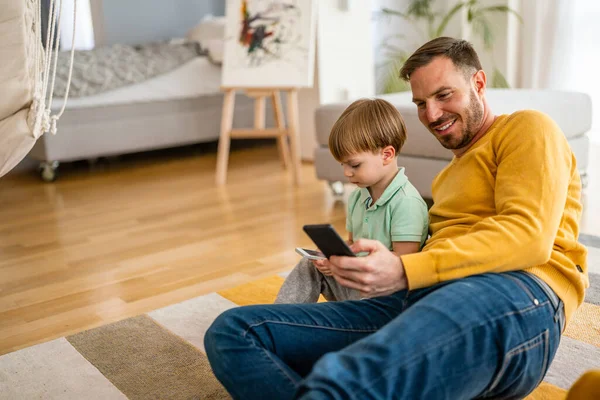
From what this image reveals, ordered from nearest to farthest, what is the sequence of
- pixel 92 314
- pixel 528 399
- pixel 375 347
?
pixel 375 347, pixel 528 399, pixel 92 314

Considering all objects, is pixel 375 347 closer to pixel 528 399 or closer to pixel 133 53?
pixel 528 399

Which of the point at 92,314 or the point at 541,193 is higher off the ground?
the point at 541,193

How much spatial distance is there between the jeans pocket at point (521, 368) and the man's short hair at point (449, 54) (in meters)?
0.51

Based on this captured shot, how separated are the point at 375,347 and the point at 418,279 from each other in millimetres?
187

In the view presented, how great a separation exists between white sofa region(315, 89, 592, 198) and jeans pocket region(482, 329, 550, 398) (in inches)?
62.8

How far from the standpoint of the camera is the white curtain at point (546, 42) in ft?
14.5

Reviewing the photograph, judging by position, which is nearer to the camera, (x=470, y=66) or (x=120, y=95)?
(x=470, y=66)

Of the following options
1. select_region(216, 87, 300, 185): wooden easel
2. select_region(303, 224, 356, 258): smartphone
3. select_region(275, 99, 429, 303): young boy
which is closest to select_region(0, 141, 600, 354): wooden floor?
select_region(216, 87, 300, 185): wooden easel

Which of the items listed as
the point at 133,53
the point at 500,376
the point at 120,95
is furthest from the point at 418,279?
the point at 133,53

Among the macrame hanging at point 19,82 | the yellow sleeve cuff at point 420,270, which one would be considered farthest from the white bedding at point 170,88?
the yellow sleeve cuff at point 420,270

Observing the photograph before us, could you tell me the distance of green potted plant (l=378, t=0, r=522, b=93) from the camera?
4.57 meters

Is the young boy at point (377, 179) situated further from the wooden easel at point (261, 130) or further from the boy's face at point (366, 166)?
the wooden easel at point (261, 130)

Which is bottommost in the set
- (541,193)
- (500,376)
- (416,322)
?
(500,376)

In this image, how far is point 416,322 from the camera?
1.05m
